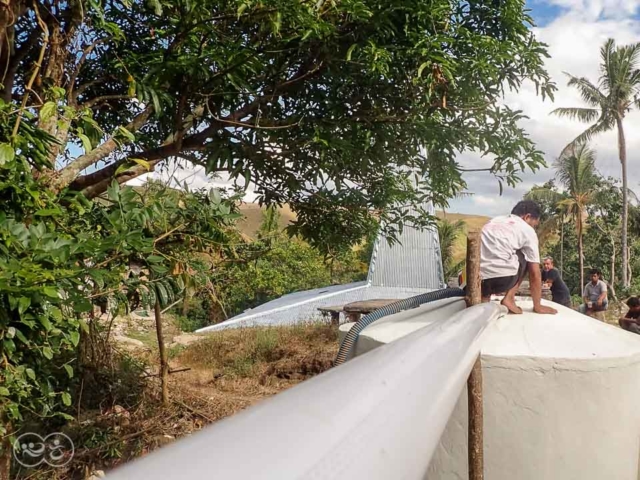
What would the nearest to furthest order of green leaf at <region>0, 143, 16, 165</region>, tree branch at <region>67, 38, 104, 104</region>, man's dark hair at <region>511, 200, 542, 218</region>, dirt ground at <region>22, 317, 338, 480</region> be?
green leaf at <region>0, 143, 16, 165</region>, man's dark hair at <region>511, 200, 542, 218</region>, tree branch at <region>67, 38, 104, 104</region>, dirt ground at <region>22, 317, 338, 480</region>

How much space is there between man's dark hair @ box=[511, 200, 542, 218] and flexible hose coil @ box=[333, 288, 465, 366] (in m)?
0.65

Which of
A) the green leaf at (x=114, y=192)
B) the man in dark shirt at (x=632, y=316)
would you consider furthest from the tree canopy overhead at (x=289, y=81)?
the man in dark shirt at (x=632, y=316)

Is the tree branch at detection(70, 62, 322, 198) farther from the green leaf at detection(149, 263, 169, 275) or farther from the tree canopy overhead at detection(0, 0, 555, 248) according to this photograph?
the green leaf at detection(149, 263, 169, 275)

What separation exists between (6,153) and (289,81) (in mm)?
2713

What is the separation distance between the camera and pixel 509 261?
304 cm

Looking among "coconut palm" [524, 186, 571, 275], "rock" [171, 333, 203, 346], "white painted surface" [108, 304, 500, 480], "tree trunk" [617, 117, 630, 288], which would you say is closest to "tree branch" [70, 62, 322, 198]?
"white painted surface" [108, 304, 500, 480]

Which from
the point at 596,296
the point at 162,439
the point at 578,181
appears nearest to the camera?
the point at 162,439

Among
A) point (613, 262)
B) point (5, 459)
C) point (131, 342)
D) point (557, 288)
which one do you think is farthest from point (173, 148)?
point (613, 262)

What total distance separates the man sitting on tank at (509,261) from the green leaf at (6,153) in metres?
2.54

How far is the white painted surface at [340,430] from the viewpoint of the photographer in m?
0.65

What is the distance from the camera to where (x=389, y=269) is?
19812 mm

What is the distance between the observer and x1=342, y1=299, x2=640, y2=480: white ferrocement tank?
96.5 inches

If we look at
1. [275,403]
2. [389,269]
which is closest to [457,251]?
[389,269]

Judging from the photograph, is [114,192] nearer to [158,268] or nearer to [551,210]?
[158,268]
